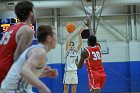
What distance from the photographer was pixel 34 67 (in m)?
2.65

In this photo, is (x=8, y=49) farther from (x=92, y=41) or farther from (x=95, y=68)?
(x=95, y=68)

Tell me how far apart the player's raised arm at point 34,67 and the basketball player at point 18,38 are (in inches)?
22.4

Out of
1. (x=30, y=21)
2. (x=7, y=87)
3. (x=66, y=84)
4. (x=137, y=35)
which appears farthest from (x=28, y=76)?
(x=137, y=35)

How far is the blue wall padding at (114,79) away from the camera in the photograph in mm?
13203

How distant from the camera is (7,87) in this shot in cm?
290

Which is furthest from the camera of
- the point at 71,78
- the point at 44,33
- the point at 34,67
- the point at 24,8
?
the point at 71,78

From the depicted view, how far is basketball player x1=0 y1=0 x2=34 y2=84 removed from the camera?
3.24m

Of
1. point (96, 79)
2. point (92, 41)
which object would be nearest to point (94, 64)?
point (96, 79)

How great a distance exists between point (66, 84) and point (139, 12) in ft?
17.7

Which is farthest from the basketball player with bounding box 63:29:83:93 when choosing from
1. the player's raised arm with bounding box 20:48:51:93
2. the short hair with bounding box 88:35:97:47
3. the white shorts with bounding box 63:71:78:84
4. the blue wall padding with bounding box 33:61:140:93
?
Answer: the player's raised arm with bounding box 20:48:51:93

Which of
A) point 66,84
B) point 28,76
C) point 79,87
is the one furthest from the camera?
point 79,87

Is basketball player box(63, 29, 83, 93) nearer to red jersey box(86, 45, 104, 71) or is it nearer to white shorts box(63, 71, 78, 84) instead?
white shorts box(63, 71, 78, 84)

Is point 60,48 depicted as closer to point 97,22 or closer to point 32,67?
point 97,22

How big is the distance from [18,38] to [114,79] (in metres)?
10.5
